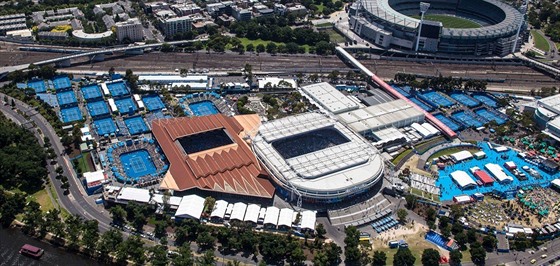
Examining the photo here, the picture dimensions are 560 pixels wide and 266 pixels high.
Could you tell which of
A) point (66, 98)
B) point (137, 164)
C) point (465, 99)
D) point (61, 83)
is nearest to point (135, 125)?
point (137, 164)

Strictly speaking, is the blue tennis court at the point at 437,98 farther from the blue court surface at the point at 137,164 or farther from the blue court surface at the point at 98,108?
the blue court surface at the point at 98,108

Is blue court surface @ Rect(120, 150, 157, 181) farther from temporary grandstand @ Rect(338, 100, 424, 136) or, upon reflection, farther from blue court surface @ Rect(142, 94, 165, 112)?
temporary grandstand @ Rect(338, 100, 424, 136)

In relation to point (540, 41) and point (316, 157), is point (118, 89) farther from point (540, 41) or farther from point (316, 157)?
point (540, 41)

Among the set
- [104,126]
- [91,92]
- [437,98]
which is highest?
[91,92]

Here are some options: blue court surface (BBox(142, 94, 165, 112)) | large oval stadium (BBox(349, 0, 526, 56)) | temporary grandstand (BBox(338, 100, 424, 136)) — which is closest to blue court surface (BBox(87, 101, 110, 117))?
blue court surface (BBox(142, 94, 165, 112))

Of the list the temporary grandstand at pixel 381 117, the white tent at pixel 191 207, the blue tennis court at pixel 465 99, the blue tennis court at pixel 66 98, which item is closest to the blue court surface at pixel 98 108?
the blue tennis court at pixel 66 98
